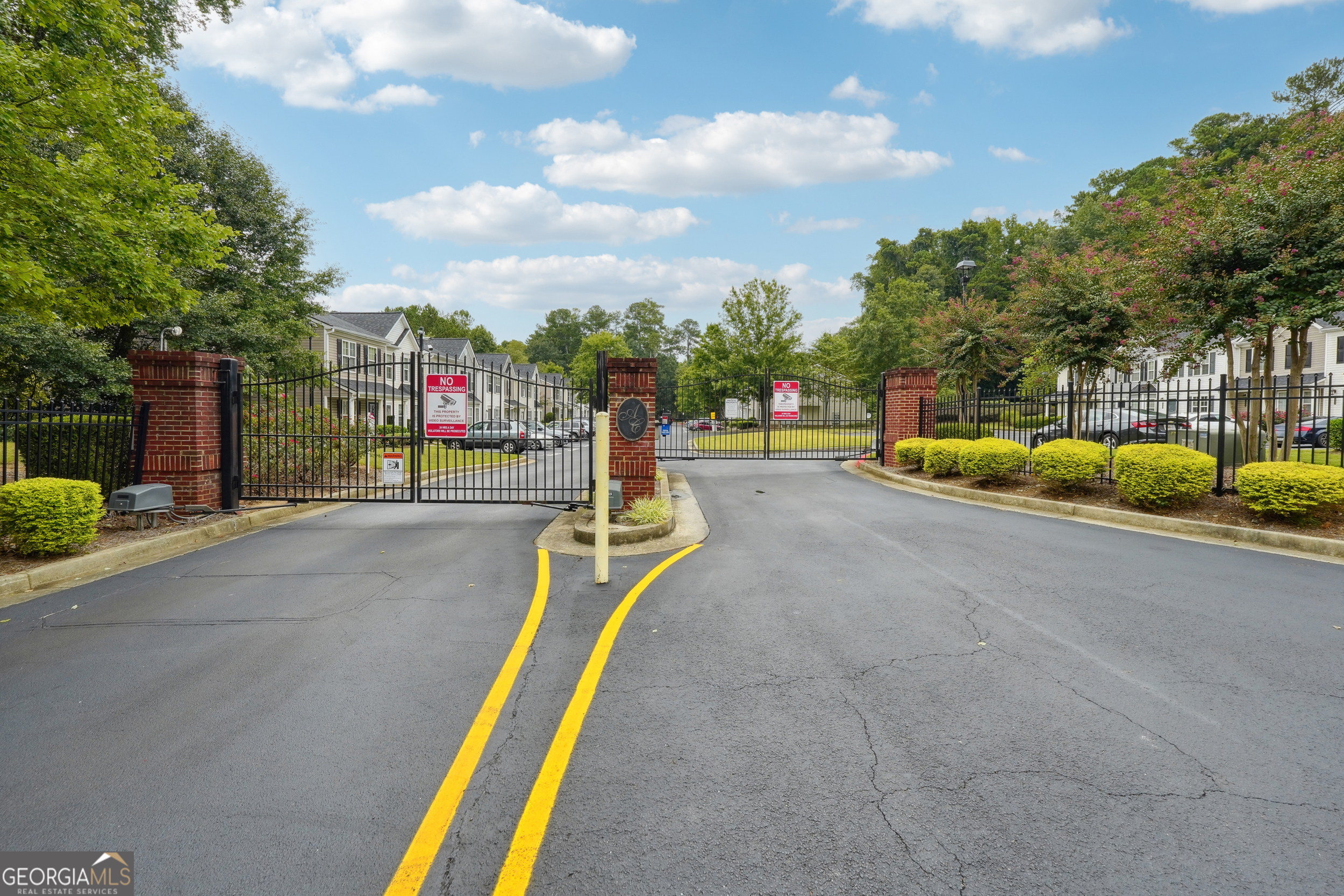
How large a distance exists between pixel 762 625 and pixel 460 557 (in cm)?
399

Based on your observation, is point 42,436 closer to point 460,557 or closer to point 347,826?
point 460,557

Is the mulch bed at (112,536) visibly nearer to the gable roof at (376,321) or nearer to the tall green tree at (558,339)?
the gable roof at (376,321)

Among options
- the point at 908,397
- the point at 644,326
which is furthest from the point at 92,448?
the point at 644,326

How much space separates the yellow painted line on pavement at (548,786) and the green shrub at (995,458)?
979 cm

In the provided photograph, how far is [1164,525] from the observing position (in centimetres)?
908

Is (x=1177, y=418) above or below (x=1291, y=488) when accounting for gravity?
above

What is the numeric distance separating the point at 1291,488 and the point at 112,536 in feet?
48.4

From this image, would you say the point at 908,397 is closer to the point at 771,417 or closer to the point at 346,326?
the point at 771,417

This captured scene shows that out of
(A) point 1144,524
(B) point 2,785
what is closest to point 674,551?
(B) point 2,785

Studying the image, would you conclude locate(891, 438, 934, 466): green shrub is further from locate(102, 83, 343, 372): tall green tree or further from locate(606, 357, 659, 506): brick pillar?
locate(102, 83, 343, 372): tall green tree

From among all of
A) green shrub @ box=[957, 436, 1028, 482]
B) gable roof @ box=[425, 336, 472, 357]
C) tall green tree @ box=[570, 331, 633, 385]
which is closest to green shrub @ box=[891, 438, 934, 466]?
green shrub @ box=[957, 436, 1028, 482]

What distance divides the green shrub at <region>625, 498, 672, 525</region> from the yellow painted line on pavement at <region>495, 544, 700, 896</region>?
3.81 m

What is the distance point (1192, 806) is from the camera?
2.73m

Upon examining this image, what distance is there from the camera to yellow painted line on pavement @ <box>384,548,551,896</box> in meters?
2.35
